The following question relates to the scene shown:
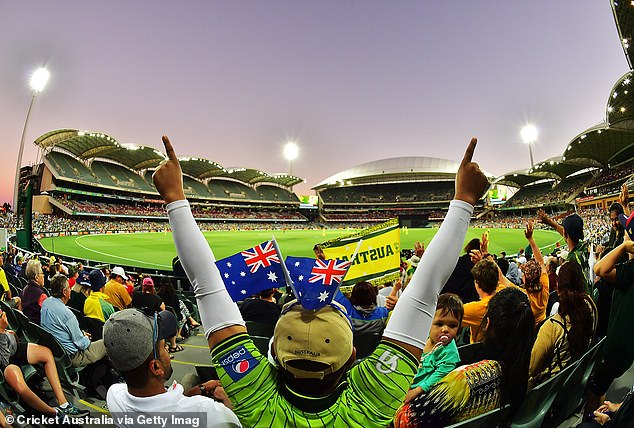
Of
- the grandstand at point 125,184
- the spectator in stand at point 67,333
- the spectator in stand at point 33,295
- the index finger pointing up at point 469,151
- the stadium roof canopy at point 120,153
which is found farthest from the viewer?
the grandstand at point 125,184

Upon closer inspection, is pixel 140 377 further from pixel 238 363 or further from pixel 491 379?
pixel 491 379

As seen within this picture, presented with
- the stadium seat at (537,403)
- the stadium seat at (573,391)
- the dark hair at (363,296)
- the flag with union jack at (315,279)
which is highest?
the flag with union jack at (315,279)

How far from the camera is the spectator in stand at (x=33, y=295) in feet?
16.4

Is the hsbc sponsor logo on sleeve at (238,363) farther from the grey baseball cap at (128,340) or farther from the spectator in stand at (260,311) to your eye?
the spectator in stand at (260,311)

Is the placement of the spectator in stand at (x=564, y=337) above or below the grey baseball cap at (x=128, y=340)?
below

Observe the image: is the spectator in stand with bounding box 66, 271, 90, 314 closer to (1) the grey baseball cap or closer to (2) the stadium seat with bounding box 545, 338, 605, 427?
(1) the grey baseball cap

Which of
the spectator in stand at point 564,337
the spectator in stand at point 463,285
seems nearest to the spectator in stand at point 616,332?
the spectator in stand at point 564,337

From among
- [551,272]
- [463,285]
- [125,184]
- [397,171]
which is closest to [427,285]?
[463,285]

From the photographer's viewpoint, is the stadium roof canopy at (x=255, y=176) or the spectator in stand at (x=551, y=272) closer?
the spectator in stand at (x=551, y=272)

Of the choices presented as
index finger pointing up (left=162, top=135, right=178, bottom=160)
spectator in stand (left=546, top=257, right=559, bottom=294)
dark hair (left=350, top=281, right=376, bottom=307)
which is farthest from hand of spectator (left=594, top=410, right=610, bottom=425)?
spectator in stand (left=546, top=257, right=559, bottom=294)

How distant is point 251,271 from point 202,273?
83 centimetres

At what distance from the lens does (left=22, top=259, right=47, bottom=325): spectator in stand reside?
16.4 ft

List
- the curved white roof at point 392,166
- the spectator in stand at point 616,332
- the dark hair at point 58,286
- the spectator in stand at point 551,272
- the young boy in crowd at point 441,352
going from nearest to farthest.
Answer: the young boy in crowd at point 441,352 < the spectator in stand at point 616,332 < the dark hair at point 58,286 < the spectator in stand at point 551,272 < the curved white roof at point 392,166

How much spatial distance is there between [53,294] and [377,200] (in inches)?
4131
